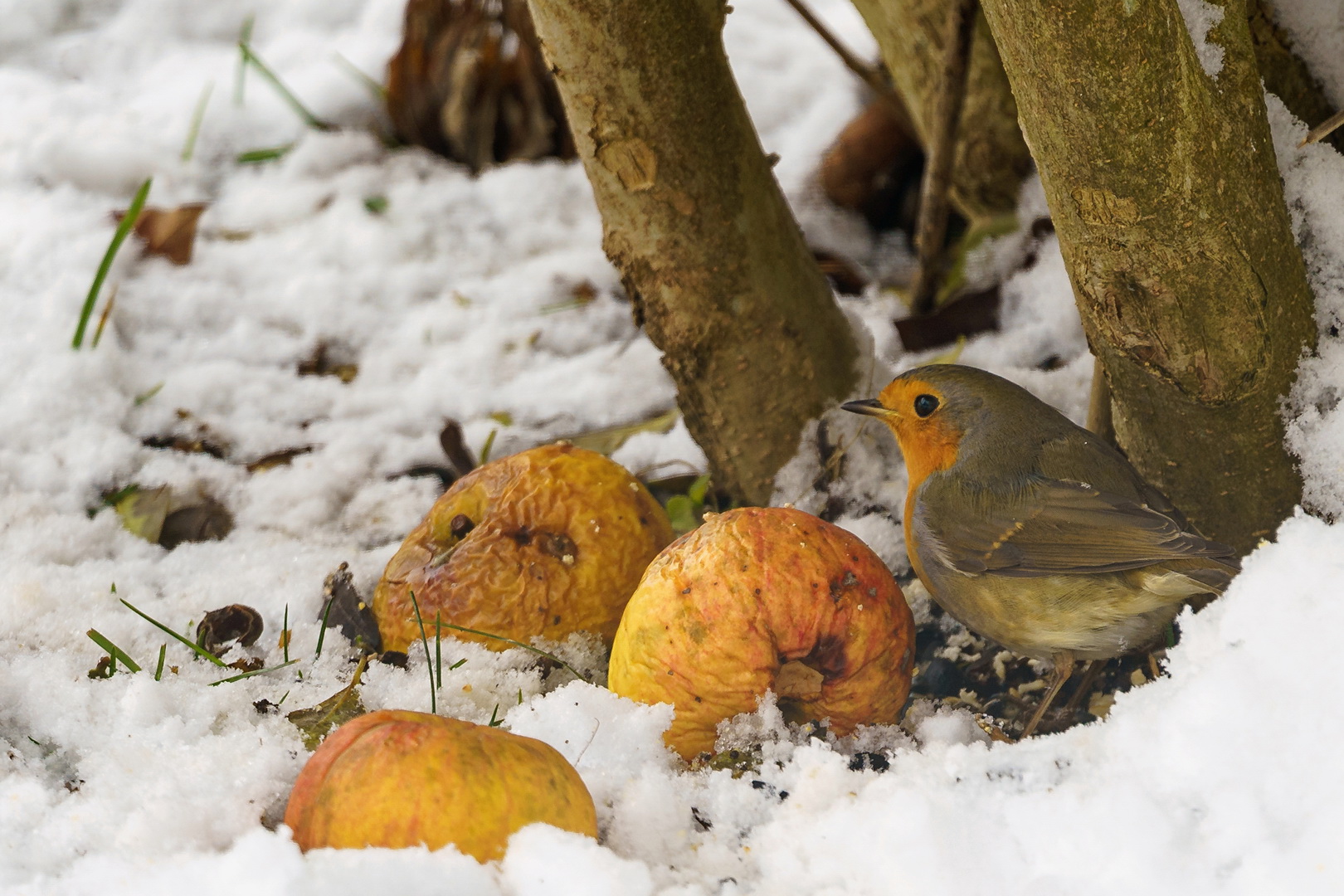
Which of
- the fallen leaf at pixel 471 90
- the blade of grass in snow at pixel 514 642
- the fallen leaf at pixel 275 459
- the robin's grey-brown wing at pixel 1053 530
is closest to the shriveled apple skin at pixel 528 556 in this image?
the blade of grass in snow at pixel 514 642

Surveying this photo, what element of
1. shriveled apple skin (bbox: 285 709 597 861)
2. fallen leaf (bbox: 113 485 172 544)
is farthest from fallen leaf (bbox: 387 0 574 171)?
shriveled apple skin (bbox: 285 709 597 861)

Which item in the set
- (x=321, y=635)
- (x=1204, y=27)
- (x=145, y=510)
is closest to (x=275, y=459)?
(x=145, y=510)

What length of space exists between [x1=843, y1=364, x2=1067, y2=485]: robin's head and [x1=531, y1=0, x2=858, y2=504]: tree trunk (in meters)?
0.28

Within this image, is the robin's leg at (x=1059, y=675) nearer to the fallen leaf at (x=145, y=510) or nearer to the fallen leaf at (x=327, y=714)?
the fallen leaf at (x=327, y=714)

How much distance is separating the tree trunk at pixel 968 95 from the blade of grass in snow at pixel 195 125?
97.7 inches

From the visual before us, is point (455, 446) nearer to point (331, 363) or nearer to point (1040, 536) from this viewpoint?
point (331, 363)

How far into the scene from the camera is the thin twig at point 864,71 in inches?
124

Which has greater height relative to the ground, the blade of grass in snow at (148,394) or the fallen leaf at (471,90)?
the fallen leaf at (471,90)

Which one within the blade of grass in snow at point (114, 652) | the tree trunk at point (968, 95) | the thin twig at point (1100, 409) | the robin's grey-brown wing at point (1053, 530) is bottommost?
the blade of grass in snow at point (114, 652)

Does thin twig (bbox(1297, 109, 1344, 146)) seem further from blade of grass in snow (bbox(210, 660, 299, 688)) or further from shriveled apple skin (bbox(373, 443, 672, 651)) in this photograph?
blade of grass in snow (bbox(210, 660, 299, 688))

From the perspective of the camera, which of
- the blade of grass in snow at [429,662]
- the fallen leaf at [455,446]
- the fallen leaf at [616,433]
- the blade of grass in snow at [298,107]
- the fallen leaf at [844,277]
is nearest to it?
the blade of grass in snow at [429,662]

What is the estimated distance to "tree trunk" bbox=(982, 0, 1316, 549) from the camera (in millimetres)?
1582

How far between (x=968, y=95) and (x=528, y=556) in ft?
6.75

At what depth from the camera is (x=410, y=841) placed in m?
1.36
